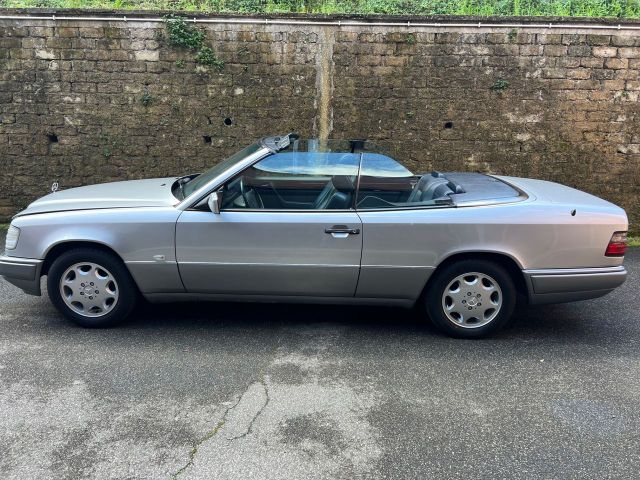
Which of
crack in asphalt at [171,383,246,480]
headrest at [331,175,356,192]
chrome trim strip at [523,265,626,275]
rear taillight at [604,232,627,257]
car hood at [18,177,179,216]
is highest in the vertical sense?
headrest at [331,175,356,192]

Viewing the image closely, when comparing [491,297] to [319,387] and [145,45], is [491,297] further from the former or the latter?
[145,45]

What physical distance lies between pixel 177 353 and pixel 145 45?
484cm

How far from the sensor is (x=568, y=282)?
3898mm

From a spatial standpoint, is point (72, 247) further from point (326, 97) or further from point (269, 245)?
point (326, 97)

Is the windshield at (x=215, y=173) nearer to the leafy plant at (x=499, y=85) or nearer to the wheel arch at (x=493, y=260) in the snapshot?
the wheel arch at (x=493, y=260)

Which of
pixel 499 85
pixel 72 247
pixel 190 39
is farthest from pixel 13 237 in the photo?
pixel 499 85

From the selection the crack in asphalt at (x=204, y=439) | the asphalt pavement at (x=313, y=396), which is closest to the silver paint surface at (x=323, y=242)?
the asphalt pavement at (x=313, y=396)

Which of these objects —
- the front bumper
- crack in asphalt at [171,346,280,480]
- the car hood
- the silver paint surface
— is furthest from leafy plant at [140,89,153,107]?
crack in asphalt at [171,346,280,480]

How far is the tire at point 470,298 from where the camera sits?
390cm

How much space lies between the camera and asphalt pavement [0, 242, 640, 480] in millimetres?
2652

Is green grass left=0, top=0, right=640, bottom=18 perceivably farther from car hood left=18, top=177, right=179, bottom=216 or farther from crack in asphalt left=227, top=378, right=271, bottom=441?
crack in asphalt left=227, top=378, right=271, bottom=441

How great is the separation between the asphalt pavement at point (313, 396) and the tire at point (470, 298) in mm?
144

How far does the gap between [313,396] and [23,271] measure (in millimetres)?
2516

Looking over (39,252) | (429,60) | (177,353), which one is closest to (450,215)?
(177,353)
